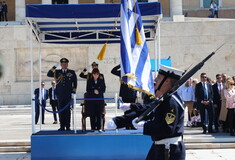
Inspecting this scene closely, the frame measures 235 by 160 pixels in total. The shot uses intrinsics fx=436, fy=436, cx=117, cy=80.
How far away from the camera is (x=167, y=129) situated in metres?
4.40

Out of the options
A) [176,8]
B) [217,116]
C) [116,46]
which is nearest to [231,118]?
[217,116]

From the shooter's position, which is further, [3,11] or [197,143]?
[3,11]

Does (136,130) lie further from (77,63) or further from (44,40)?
(77,63)

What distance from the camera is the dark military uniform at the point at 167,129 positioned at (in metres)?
4.42

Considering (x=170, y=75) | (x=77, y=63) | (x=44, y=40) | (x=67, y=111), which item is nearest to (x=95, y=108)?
(x=67, y=111)

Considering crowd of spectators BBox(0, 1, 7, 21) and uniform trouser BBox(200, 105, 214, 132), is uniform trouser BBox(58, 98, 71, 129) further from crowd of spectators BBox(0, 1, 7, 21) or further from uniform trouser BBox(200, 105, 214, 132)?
crowd of spectators BBox(0, 1, 7, 21)

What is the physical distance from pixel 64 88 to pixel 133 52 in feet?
8.58

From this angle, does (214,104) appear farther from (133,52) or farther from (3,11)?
(3,11)

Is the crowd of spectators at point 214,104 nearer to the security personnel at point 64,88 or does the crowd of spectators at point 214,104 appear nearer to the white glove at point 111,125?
the security personnel at point 64,88

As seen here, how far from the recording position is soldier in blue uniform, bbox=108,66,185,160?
4.43 meters

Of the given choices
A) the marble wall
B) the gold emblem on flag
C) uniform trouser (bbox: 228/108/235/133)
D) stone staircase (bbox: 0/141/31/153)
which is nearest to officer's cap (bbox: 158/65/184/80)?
the gold emblem on flag

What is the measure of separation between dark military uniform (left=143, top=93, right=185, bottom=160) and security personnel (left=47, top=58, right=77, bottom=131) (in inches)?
233

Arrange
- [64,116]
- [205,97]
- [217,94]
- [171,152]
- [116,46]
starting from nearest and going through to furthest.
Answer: [171,152] → [64,116] → [205,97] → [217,94] → [116,46]

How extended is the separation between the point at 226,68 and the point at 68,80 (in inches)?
813
